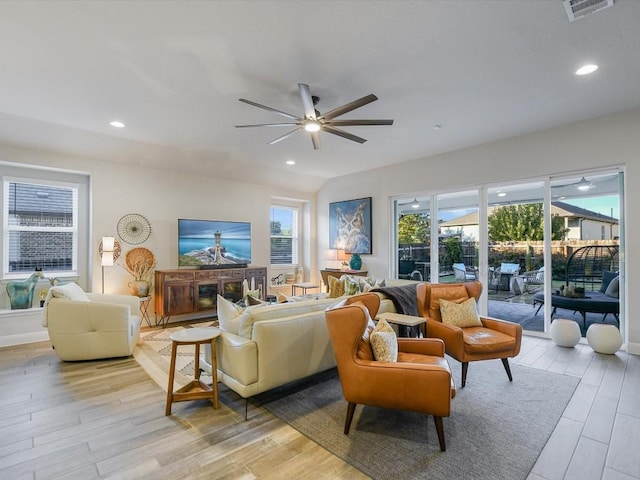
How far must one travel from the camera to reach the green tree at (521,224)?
4.64m

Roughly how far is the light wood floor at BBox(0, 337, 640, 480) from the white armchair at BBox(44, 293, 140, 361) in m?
0.36

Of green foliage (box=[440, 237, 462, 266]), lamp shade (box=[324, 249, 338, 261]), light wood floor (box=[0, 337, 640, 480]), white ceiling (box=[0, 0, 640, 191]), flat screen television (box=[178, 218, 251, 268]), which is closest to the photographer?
light wood floor (box=[0, 337, 640, 480])

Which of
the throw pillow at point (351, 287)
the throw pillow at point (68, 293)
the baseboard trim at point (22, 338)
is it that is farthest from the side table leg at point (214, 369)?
the baseboard trim at point (22, 338)

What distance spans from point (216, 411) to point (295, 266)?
5.27 metres

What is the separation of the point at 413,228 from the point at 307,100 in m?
3.98

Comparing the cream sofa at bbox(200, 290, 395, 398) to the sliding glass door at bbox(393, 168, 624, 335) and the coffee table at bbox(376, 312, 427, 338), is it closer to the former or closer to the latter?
the coffee table at bbox(376, 312, 427, 338)

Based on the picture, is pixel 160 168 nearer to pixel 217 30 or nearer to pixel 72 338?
pixel 72 338

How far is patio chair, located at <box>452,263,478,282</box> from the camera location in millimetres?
5384

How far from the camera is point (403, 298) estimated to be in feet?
12.3

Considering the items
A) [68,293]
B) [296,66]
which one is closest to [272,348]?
[296,66]

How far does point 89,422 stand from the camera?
2453mm

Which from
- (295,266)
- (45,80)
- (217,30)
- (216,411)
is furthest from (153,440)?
(295,266)

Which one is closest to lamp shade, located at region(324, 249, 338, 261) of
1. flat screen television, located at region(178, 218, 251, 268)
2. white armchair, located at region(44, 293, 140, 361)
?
flat screen television, located at region(178, 218, 251, 268)

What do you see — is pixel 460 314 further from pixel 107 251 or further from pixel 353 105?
pixel 107 251
